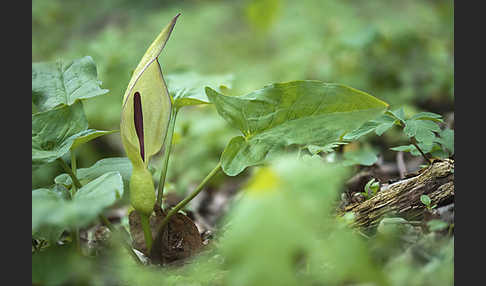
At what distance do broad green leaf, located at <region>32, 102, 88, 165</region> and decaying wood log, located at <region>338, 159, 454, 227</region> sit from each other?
56cm

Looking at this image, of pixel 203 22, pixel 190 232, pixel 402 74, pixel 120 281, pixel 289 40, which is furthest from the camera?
pixel 203 22

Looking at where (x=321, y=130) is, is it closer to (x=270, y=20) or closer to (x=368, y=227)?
(x=368, y=227)

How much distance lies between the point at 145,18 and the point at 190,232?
328 cm

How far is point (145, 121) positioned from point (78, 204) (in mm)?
270

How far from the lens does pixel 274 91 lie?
0.80 m

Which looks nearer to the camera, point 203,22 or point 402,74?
point 402,74

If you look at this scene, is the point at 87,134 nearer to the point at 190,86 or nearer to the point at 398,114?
the point at 190,86

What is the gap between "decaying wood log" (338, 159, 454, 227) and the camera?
2.66 feet

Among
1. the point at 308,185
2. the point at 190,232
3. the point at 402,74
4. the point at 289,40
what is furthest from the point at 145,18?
the point at 308,185

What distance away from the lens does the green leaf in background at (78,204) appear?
1.80ft

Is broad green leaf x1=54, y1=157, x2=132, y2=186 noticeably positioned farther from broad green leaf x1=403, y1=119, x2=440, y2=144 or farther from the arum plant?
broad green leaf x1=403, y1=119, x2=440, y2=144

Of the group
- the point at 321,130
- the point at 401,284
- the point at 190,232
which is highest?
the point at 321,130

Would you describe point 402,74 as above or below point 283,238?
below

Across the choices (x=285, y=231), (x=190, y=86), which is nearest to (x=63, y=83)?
(x=190, y=86)
